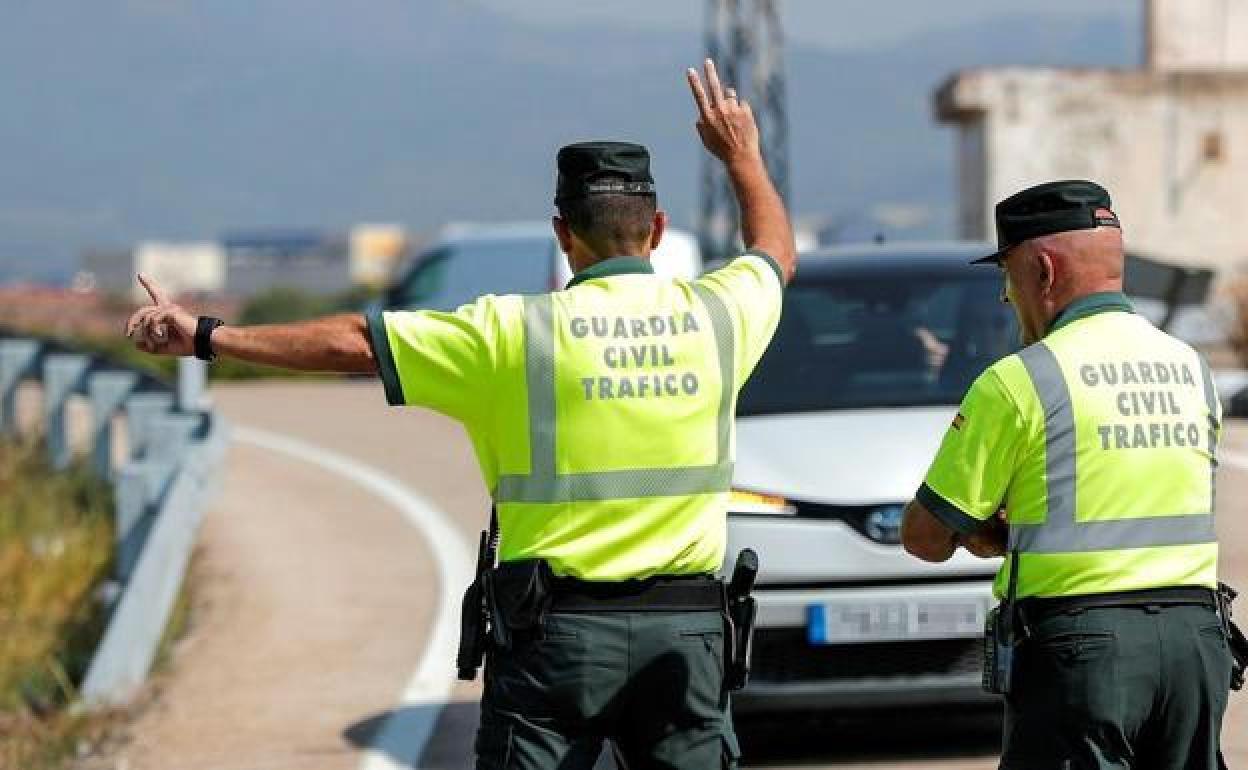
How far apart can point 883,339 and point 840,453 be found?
4.40 feet

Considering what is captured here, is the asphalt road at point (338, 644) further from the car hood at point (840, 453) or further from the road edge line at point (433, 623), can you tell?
the car hood at point (840, 453)

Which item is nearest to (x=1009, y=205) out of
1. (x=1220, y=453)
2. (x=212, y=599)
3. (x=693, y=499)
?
(x=693, y=499)

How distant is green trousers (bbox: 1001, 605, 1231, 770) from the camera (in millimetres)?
4953

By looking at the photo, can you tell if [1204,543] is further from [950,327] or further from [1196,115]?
[1196,115]

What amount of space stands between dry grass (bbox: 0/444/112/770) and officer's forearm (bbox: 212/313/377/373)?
5125 millimetres

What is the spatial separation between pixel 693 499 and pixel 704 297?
402 mm

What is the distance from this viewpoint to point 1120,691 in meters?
4.95

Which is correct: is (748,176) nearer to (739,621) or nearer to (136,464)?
(739,621)

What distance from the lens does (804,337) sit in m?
9.80

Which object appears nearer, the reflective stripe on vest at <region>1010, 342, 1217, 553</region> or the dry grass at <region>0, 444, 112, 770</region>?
the reflective stripe on vest at <region>1010, 342, 1217, 553</region>

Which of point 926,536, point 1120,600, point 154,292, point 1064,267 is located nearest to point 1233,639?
point 1120,600

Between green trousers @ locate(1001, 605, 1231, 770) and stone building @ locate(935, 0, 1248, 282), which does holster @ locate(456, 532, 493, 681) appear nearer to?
green trousers @ locate(1001, 605, 1231, 770)

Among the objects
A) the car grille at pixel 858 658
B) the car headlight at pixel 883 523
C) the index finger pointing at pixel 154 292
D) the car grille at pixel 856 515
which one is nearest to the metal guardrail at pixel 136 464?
the car grille at pixel 858 658

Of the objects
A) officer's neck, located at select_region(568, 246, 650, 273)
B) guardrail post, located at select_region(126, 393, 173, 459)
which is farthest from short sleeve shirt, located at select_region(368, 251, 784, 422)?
guardrail post, located at select_region(126, 393, 173, 459)
